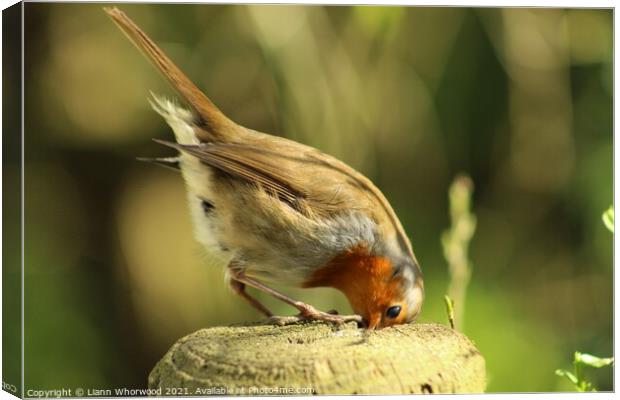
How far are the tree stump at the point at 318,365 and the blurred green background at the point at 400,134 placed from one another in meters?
0.87

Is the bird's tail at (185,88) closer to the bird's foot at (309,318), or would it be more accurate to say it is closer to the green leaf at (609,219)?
the bird's foot at (309,318)

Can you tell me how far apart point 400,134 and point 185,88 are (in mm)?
1104

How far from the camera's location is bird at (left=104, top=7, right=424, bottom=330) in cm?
350

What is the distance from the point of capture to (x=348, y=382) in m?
2.65

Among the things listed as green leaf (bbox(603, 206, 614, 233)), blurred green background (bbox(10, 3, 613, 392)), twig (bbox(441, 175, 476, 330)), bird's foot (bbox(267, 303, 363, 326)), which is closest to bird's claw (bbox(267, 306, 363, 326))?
bird's foot (bbox(267, 303, 363, 326))

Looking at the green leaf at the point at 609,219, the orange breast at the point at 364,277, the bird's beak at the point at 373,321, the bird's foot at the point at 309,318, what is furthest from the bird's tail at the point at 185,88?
the green leaf at the point at 609,219

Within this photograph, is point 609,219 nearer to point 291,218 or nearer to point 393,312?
point 393,312

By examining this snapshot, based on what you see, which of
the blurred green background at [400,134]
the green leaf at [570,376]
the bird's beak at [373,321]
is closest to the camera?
the green leaf at [570,376]

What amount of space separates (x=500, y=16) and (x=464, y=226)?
1.23 metres

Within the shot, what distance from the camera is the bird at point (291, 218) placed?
3.50m

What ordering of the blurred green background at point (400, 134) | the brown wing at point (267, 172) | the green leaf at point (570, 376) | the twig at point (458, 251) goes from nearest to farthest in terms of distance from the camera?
1. the green leaf at point (570, 376)
2. the twig at point (458, 251)
3. the brown wing at point (267, 172)
4. the blurred green background at point (400, 134)

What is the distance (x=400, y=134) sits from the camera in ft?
13.7

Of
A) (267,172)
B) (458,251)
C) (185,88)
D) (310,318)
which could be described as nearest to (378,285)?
(310,318)

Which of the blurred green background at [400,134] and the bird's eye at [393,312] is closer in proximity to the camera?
the bird's eye at [393,312]
